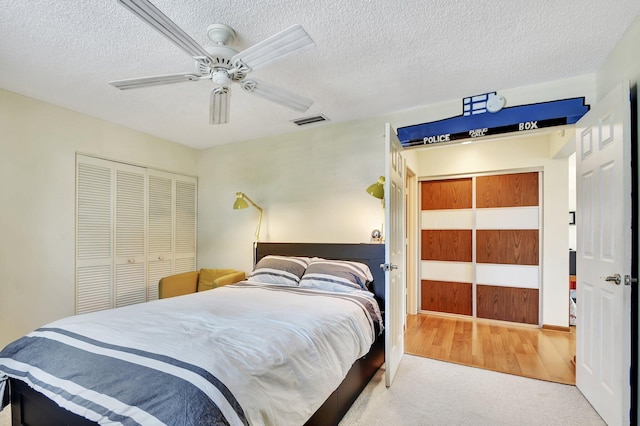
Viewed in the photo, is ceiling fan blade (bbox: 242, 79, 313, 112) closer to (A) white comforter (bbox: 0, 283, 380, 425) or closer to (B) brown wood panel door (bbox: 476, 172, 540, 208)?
(A) white comforter (bbox: 0, 283, 380, 425)

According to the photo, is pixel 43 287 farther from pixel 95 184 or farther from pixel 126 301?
pixel 95 184

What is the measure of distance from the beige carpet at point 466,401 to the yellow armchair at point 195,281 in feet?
6.71

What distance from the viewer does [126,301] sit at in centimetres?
351

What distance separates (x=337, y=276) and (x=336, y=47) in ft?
6.21

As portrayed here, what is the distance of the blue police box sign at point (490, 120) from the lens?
7.89ft

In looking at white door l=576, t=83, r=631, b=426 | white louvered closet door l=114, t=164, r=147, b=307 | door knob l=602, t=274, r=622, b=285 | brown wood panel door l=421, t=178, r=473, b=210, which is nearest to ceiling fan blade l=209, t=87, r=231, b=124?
white louvered closet door l=114, t=164, r=147, b=307

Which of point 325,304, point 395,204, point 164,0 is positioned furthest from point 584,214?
point 164,0

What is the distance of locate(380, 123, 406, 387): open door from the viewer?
7.74 ft

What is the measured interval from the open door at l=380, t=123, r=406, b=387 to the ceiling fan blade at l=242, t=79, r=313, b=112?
76 centimetres

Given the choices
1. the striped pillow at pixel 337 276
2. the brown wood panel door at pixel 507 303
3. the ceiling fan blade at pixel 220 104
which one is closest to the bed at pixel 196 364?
the striped pillow at pixel 337 276

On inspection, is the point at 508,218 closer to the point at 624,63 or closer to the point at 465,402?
the point at 624,63

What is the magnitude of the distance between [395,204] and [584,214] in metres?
1.37

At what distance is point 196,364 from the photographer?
3.91 ft

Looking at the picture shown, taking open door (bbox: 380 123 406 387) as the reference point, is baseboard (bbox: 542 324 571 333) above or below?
below
